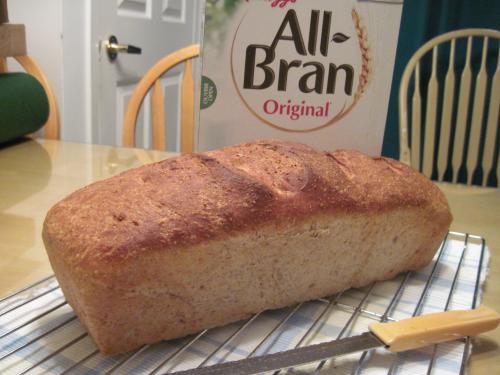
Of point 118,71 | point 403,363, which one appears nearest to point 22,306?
point 403,363

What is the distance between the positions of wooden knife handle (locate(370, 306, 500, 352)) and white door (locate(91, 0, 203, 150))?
1.76m

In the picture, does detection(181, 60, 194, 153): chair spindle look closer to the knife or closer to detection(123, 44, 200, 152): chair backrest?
detection(123, 44, 200, 152): chair backrest

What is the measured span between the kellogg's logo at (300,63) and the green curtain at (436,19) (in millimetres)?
1490

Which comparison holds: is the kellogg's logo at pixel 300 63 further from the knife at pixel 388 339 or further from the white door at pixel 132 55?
the white door at pixel 132 55

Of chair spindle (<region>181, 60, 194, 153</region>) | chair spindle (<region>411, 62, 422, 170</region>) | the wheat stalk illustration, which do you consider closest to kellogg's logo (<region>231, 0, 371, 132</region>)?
the wheat stalk illustration

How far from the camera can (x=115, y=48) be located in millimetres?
2061

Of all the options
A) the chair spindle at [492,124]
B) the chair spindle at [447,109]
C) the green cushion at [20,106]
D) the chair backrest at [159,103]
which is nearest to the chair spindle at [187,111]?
the chair backrest at [159,103]

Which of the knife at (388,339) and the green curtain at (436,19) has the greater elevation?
the green curtain at (436,19)

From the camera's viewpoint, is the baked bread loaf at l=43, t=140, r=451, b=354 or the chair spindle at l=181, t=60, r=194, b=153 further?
the chair spindle at l=181, t=60, r=194, b=153

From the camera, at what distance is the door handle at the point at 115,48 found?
2049 millimetres

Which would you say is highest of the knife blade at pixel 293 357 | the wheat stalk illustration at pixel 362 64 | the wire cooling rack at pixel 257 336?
the wheat stalk illustration at pixel 362 64

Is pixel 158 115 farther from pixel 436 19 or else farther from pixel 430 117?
pixel 436 19

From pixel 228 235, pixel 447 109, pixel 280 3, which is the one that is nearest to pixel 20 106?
pixel 280 3

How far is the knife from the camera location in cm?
48
